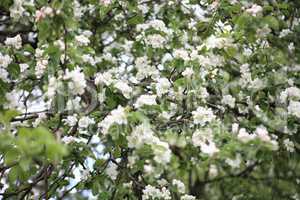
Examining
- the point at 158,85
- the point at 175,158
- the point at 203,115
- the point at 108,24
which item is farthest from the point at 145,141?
the point at 108,24

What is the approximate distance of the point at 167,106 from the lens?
10.4 ft

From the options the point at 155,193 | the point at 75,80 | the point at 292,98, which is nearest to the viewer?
the point at 75,80

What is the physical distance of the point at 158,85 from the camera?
10.7 feet

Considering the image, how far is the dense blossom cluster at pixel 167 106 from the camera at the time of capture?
263 centimetres

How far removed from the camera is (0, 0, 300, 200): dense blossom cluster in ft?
8.63

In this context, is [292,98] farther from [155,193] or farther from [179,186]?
[155,193]

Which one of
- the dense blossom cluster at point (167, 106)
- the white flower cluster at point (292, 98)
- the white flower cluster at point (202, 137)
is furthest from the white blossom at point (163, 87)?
the white flower cluster at point (292, 98)

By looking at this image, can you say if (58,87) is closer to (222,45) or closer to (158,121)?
(158,121)

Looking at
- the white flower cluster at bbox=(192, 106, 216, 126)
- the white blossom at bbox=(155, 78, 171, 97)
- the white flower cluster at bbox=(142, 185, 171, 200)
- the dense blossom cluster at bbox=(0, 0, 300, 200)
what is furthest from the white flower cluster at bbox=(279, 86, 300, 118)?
the white flower cluster at bbox=(142, 185, 171, 200)

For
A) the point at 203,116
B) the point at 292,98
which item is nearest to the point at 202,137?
the point at 203,116

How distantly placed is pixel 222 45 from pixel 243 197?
3.63 ft

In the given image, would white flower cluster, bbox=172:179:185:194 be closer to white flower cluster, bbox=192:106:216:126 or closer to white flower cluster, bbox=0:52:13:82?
white flower cluster, bbox=192:106:216:126

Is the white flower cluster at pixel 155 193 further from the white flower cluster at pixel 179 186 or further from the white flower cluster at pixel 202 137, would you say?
the white flower cluster at pixel 202 137

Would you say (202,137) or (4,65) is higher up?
(4,65)
